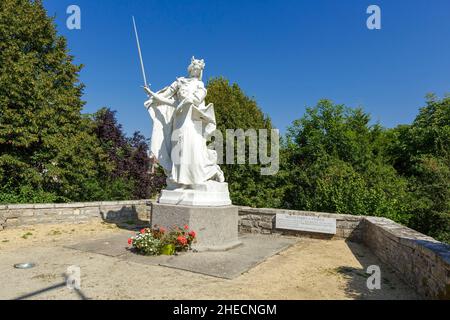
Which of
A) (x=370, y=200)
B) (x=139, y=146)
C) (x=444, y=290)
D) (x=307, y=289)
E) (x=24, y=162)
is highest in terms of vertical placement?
(x=139, y=146)

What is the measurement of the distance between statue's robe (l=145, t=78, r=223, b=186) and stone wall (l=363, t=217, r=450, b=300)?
10.9ft

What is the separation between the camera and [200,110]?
21.6ft

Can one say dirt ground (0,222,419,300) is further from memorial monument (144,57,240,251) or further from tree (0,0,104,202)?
tree (0,0,104,202)

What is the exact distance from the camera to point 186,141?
6.50 m

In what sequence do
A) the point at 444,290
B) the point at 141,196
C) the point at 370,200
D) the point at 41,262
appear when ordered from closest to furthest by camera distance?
the point at 444,290, the point at 41,262, the point at 370,200, the point at 141,196

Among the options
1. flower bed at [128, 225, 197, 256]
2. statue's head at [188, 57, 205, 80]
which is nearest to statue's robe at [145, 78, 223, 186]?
statue's head at [188, 57, 205, 80]

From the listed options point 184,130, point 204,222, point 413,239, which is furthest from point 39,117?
point 413,239

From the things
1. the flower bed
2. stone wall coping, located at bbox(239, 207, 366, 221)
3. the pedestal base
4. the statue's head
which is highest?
the statue's head

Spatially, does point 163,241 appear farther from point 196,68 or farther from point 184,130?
point 196,68

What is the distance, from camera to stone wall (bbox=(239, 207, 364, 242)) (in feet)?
23.5

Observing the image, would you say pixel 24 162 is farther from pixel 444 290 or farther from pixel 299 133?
pixel 299 133

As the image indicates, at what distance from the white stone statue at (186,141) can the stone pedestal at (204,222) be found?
21 cm

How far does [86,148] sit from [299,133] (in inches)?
Answer: 452
